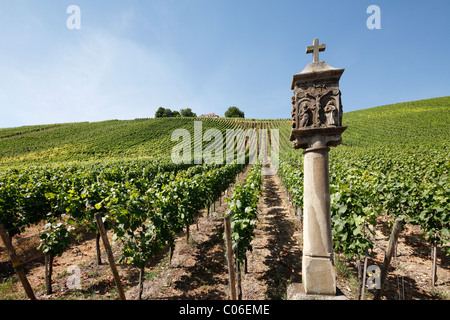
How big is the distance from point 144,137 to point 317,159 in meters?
55.8

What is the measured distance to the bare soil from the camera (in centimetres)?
431

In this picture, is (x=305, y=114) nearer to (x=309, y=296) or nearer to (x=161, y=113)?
(x=309, y=296)

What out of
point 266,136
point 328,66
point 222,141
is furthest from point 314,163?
point 266,136

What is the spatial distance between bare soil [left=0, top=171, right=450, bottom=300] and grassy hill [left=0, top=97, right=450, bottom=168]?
34337 millimetres

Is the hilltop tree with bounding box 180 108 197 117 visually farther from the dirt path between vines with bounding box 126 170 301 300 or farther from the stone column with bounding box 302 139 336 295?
the stone column with bounding box 302 139 336 295

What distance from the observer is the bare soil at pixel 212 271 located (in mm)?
4312

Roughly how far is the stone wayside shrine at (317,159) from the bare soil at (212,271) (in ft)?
6.03

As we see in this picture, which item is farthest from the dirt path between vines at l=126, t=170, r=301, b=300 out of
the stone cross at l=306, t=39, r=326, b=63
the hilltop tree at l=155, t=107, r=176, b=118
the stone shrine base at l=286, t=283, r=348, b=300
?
the hilltop tree at l=155, t=107, r=176, b=118

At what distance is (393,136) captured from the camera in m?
41.4

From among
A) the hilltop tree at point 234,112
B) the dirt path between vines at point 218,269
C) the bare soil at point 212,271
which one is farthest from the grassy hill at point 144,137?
the hilltop tree at point 234,112

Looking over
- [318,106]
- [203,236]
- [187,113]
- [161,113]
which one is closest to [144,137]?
[203,236]

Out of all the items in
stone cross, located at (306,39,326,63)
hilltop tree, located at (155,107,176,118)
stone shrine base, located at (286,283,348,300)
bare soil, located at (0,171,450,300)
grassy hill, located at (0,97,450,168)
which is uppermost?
hilltop tree, located at (155,107,176,118)

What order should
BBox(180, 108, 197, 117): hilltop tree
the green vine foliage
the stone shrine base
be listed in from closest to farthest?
1. the stone shrine base
2. the green vine foliage
3. BBox(180, 108, 197, 117): hilltop tree
